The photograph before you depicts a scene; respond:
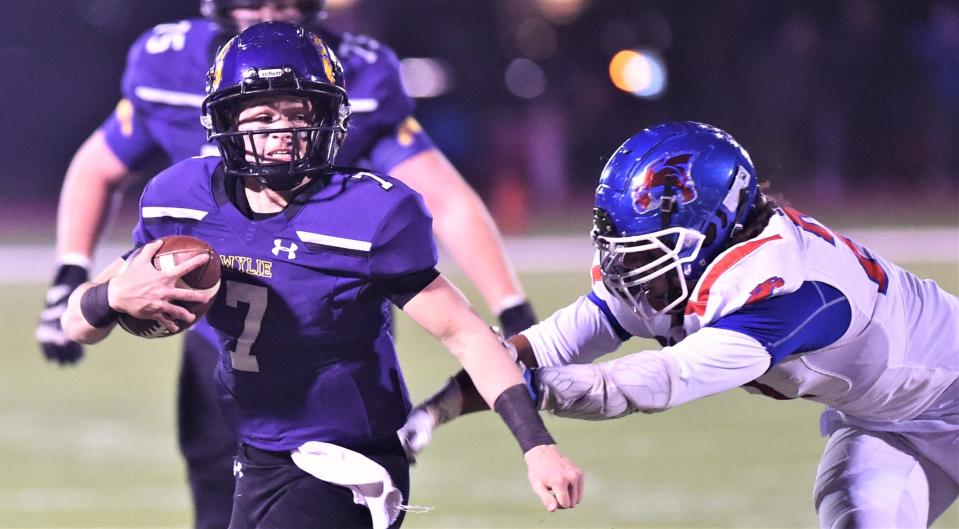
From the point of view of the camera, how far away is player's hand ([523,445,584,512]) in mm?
2283

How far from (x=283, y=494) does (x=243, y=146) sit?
25.7 inches

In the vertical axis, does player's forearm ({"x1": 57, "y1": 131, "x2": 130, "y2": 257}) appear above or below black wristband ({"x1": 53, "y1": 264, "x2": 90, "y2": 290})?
above

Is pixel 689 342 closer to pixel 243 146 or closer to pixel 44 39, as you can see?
pixel 243 146

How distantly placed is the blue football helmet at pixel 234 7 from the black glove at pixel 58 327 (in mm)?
759

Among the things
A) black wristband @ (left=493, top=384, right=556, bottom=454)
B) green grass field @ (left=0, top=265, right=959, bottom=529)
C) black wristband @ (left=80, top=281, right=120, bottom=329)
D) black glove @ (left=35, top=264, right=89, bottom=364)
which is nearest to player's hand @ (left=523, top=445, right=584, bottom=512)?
black wristband @ (left=493, top=384, right=556, bottom=454)

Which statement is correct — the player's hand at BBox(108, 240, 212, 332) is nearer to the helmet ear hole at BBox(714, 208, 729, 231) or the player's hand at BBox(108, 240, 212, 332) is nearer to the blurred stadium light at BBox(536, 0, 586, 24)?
the helmet ear hole at BBox(714, 208, 729, 231)

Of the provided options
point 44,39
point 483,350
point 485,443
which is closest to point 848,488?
point 483,350

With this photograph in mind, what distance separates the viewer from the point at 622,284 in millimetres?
2551

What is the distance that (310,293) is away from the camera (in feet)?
8.29

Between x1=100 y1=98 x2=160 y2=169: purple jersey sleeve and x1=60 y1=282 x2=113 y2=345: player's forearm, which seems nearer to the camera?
x1=60 y1=282 x2=113 y2=345: player's forearm

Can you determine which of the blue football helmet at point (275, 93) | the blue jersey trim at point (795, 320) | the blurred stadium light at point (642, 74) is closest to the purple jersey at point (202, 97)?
the blue football helmet at point (275, 93)

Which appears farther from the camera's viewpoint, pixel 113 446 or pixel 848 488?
pixel 113 446

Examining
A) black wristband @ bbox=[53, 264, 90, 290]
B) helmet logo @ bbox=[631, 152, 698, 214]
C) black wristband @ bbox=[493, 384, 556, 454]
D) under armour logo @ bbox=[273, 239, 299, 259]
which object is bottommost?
black wristband @ bbox=[493, 384, 556, 454]

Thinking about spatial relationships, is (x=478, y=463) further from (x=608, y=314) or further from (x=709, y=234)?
(x=709, y=234)
